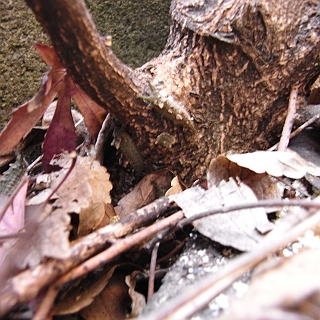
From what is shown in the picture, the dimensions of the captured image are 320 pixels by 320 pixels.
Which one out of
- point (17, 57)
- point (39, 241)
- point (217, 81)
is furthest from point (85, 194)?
point (17, 57)

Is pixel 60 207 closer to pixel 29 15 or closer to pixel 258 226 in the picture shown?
pixel 258 226

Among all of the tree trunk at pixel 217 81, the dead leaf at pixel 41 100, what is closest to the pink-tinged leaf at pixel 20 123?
the dead leaf at pixel 41 100

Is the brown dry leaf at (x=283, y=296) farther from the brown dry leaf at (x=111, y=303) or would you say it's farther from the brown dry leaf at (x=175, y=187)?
the brown dry leaf at (x=175, y=187)

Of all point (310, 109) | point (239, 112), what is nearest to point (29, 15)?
point (239, 112)

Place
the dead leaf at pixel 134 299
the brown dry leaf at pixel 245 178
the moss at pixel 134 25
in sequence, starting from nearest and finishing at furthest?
the dead leaf at pixel 134 299
the brown dry leaf at pixel 245 178
the moss at pixel 134 25

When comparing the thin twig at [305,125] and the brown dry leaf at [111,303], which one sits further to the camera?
the thin twig at [305,125]

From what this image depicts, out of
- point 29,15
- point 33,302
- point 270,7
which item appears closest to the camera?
point 33,302

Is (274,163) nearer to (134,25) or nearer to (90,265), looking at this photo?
(90,265)

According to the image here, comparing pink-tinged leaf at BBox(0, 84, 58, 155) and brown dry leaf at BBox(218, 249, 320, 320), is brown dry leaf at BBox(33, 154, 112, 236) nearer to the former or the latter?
pink-tinged leaf at BBox(0, 84, 58, 155)
